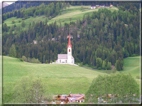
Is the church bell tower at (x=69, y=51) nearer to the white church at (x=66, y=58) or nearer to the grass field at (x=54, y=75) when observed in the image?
the white church at (x=66, y=58)

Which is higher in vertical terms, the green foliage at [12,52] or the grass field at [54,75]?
the green foliage at [12,52]

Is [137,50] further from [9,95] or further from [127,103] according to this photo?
[9,95]

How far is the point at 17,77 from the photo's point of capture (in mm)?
17828

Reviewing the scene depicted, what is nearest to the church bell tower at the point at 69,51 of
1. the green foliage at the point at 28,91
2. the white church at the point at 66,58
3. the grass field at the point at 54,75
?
the white church at the point at 66,58

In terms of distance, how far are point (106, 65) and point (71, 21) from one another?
13.4 ft

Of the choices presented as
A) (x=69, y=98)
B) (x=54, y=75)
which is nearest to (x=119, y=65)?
(x=54, y=75)

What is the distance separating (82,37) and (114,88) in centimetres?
500

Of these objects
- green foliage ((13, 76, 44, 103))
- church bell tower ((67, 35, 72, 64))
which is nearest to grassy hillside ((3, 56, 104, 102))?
church bell tower ((67, 35, 72, 64))

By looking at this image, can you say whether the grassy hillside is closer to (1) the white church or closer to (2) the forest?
(1) the white church

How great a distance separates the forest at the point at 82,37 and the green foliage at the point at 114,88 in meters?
2.57

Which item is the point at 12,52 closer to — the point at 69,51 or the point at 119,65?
the point at 69,51

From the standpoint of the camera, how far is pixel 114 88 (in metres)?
16.5

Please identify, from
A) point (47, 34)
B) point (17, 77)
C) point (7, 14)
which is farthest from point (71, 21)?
point (17, 77)

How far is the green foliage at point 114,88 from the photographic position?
643 inches
